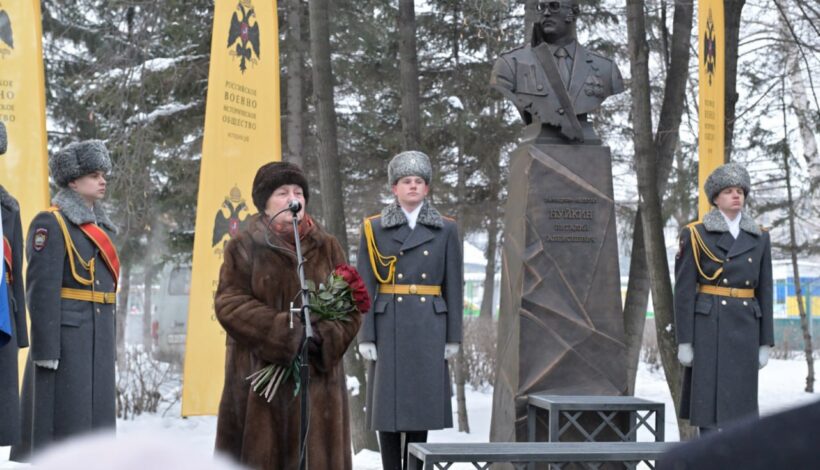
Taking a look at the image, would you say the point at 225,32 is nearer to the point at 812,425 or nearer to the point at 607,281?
the point at 607,281

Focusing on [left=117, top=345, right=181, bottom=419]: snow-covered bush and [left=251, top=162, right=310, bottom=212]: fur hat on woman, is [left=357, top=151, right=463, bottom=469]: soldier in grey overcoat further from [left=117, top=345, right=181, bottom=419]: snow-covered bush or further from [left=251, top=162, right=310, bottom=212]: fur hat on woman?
[left=117, top=345, right=181, bottom=419]: snow-covered bush

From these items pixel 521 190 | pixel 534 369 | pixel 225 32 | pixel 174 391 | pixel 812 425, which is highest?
pixel 225 32

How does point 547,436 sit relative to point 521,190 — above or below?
below

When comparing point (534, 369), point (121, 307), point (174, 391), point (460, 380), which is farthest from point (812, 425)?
point (121, 307)

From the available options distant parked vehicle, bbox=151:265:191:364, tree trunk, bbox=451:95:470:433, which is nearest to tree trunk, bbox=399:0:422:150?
tree trunk, bbox=451:95:470:433

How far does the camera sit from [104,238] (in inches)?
249

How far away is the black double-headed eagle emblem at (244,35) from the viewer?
8.09 metres

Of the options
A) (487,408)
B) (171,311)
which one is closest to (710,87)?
(487,408)

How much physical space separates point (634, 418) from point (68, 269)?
3393mm

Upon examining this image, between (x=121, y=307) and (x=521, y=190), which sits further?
(x=121, y=307)

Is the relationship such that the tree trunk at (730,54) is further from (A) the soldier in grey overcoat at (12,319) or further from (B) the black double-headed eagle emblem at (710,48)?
(A) the soldier in grey overcoat at (12,319)

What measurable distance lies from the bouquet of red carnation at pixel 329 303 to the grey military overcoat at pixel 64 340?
1606 mm

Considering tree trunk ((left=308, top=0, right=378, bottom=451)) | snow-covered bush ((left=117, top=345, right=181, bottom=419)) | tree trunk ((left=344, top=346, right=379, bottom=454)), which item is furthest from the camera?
snow-covered bush ((left=117, top=345, right=181, bottom=419))

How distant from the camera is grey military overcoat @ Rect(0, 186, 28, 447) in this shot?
5945 millimetres
